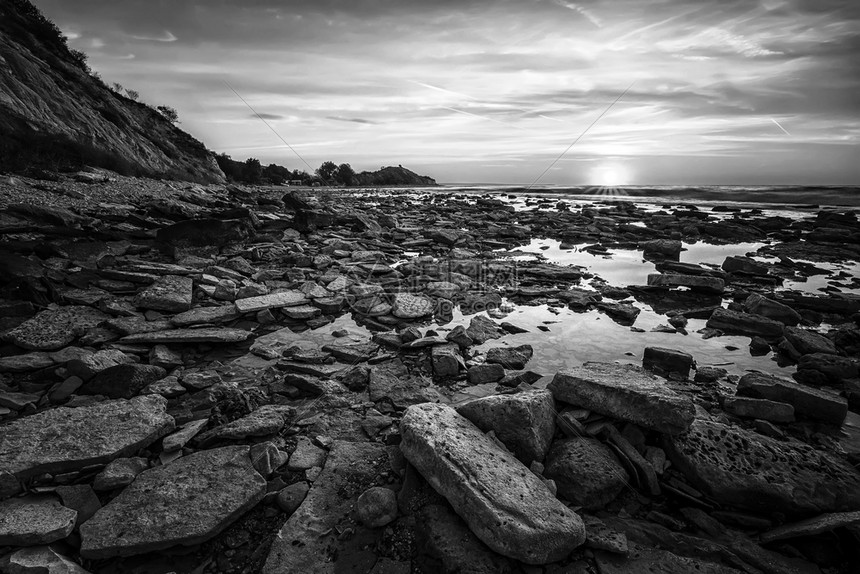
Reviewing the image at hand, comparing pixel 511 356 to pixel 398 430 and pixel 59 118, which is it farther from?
pixel 59 118

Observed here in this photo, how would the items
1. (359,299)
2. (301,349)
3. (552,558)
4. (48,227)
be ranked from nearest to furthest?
(552,558), (301,349), (359,299), (48,227)

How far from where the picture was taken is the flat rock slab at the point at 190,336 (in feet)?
12.7

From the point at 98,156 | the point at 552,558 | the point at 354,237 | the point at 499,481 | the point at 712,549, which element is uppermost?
the point at 98,156

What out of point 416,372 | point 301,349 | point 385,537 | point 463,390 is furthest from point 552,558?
point 301,349

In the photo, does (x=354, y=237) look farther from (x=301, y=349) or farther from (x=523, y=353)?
(x=523, y=353)

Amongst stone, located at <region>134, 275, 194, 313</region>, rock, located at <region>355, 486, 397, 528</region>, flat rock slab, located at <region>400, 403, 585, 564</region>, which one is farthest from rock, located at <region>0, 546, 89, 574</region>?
stone, located at <region>134, 275, 194, 313</region>

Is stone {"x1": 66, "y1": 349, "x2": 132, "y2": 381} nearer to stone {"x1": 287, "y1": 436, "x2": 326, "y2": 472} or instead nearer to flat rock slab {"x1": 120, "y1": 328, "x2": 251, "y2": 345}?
flat rock slab {"x1": 120, "y1": 328, "x2": 251, "y2": 345}

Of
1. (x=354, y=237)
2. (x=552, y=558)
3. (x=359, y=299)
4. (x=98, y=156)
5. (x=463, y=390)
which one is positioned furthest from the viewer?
(x=98, y=156)

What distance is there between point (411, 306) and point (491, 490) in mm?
3705

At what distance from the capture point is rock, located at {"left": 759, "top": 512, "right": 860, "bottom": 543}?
194 centimetres

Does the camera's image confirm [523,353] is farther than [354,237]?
No

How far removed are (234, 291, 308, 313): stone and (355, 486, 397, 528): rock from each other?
3.65 m

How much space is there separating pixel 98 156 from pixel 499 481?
2615 centimetres

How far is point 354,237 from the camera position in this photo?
11109mm
